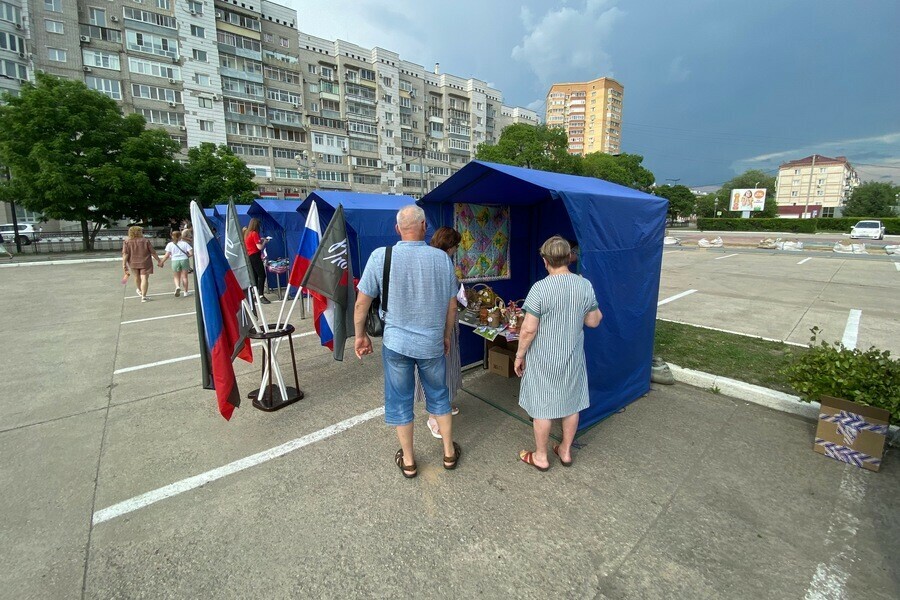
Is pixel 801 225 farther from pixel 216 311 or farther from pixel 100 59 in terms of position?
pixel 100 59

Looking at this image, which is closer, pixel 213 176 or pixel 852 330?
pixel 852 330

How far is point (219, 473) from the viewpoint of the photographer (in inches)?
120

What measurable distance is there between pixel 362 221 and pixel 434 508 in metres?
6.27

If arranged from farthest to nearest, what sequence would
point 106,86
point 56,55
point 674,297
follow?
point 106,86, point 56,55, point 674,297

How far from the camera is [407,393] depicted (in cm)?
281

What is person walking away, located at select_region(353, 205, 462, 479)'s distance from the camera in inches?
103

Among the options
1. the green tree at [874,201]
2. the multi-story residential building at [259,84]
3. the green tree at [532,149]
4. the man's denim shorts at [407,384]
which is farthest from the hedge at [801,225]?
the man's denim shorts at [407,384]

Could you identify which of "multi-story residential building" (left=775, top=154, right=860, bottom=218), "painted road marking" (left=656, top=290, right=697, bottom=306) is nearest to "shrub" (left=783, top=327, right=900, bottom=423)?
"painted road marking" (left=656, top=290, right=697, bottom=306)

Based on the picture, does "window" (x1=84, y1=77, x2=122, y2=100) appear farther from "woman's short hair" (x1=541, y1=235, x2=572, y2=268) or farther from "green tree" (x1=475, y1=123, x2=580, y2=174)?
"woman's short hair" (x1=541, y1=235, x2=572, y2=268)

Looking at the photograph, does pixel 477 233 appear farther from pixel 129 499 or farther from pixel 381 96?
pixel 381 96

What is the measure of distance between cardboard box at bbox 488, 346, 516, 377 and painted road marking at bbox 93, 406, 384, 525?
1524 millimetres

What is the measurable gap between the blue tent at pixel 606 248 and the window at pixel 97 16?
47.7 meters

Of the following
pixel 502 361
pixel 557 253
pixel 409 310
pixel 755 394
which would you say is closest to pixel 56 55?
pixel 502 361

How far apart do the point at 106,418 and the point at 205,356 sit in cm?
158
